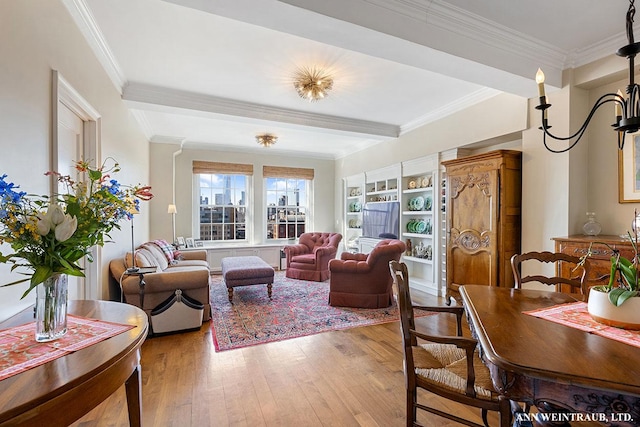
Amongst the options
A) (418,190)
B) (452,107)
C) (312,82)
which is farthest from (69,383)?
(418,190)

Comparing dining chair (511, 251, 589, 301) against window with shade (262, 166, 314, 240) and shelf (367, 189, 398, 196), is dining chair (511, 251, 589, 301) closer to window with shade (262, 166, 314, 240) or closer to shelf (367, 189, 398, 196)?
shelf (367, 189, 398, 196)

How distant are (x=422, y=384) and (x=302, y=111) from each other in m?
3.95

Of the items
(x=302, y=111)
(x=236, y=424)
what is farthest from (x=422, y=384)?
(x=302, y=111)

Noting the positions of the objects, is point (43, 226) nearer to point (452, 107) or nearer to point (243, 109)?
point (243, 109)

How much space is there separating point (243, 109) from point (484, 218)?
3.47 m

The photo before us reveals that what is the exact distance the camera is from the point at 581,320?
1.36 m

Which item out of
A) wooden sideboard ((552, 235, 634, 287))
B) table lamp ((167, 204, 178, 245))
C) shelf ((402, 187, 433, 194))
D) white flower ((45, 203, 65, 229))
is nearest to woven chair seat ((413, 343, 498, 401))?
wooden sideboard ((552, 235, 634, 287))

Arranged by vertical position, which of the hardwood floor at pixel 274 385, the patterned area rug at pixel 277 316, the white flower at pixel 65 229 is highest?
the white flower at pixel 65 229

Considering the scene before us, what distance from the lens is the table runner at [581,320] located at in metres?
1.16

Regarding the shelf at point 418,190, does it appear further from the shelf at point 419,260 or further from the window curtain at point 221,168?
the window curtain at point 221,168

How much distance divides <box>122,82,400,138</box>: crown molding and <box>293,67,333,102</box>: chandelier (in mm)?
925

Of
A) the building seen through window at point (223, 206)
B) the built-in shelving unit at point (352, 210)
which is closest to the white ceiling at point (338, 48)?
the building seen through window at point (223, 206)

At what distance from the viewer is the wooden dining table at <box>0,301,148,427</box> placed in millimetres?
723

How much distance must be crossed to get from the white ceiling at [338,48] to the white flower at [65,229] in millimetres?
1568
